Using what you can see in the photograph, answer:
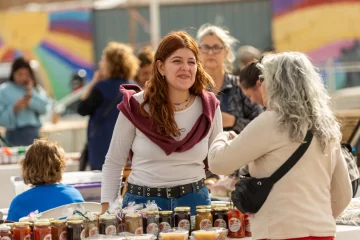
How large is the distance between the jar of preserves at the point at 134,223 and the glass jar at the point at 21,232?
0.47 m

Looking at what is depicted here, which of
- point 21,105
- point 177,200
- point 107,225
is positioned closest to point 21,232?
point 107,225

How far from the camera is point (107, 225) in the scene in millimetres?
4500

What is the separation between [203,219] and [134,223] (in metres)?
0.34

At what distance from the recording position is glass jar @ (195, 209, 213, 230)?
4.60 m

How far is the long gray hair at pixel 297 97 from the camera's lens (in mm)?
3924

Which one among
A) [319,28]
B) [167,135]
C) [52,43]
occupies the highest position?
[167,135]

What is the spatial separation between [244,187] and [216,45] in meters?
2.93

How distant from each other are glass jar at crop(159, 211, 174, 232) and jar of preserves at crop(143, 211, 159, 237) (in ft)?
0.08

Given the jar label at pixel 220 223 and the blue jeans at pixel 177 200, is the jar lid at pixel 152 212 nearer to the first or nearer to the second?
the blue jeans at pixel 177 200

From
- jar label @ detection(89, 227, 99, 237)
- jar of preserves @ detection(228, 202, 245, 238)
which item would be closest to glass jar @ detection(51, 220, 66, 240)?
jar label @ detection(89, 227, 99, 237)

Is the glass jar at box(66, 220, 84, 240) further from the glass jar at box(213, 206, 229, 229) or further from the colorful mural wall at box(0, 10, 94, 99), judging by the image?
the colorful mural wall at box(0, 10, 94, 99)

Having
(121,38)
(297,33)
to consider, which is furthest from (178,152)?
(121,38)

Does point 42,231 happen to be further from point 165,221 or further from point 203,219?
point 203,219

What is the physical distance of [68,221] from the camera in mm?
4465
